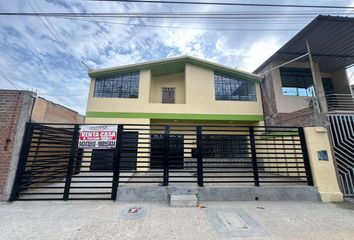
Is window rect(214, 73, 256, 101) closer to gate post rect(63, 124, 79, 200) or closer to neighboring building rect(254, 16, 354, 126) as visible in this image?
neighboring building rect(254, 16, 354, 126)

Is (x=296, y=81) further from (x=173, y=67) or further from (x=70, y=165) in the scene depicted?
(x=70, y=165)

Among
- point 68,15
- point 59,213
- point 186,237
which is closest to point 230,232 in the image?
point 186,237

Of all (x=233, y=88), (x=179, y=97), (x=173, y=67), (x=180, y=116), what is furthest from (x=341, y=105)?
(x=173, y=67)

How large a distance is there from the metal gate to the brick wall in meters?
10.4

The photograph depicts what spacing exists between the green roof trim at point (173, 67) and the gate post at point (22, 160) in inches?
239

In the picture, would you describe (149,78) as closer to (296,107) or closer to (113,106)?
(113,106)

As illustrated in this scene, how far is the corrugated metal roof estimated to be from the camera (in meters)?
7.16

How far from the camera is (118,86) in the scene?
1036 cm

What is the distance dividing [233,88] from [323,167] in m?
6.73

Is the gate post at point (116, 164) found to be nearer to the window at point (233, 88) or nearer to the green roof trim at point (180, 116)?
the green roof trim at point (180, 116)

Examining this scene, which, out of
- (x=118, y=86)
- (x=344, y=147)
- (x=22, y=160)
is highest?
(x=118, y=86)

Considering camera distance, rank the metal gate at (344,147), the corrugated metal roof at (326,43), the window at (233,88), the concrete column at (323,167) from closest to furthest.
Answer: the concrete column at (323,167) → the metal gate at (344,147) → the corrugated metal roof at (326,43) → the window at (233,88)

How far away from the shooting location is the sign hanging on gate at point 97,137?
5.07m

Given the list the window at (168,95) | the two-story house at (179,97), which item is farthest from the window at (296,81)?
the window at (168,95)
